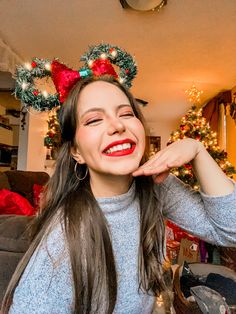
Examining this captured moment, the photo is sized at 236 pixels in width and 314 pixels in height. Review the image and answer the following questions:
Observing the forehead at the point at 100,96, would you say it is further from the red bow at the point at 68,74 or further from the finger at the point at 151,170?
the finger at the point at 151,170

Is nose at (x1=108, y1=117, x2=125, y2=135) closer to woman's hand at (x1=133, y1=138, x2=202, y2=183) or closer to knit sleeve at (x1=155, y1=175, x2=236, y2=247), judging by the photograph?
woman's hand at (x1=133, y1=138, x2=202, y2=183)

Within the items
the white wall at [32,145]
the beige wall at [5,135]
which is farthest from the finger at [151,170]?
the beige wall at [5,135]

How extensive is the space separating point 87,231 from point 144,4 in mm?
1812

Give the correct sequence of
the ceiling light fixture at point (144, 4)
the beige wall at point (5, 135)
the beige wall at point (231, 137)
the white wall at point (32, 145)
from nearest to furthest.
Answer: the ceiling light fixture at point (144, 4), the white wall at point (32, 145), the beige wall at point (231, 137), the beige wall at point (5, 135)

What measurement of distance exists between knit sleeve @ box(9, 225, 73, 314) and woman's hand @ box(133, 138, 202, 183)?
27 centimetres

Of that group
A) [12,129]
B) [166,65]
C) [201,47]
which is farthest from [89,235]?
[12,129]

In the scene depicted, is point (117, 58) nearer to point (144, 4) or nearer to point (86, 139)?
point (86, 139)

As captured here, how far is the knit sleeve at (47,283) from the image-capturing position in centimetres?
60

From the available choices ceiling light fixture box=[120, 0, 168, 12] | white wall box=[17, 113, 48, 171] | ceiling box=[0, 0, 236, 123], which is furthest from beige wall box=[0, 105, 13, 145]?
ceiling light fixture box=[120, 0, 168, 12]

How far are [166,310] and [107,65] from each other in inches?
41.5

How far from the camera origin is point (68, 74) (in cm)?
86

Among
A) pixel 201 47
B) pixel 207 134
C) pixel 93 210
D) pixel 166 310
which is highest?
pixel 201 47

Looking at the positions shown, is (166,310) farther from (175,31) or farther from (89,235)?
(175,31)

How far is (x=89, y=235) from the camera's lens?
709 mm
